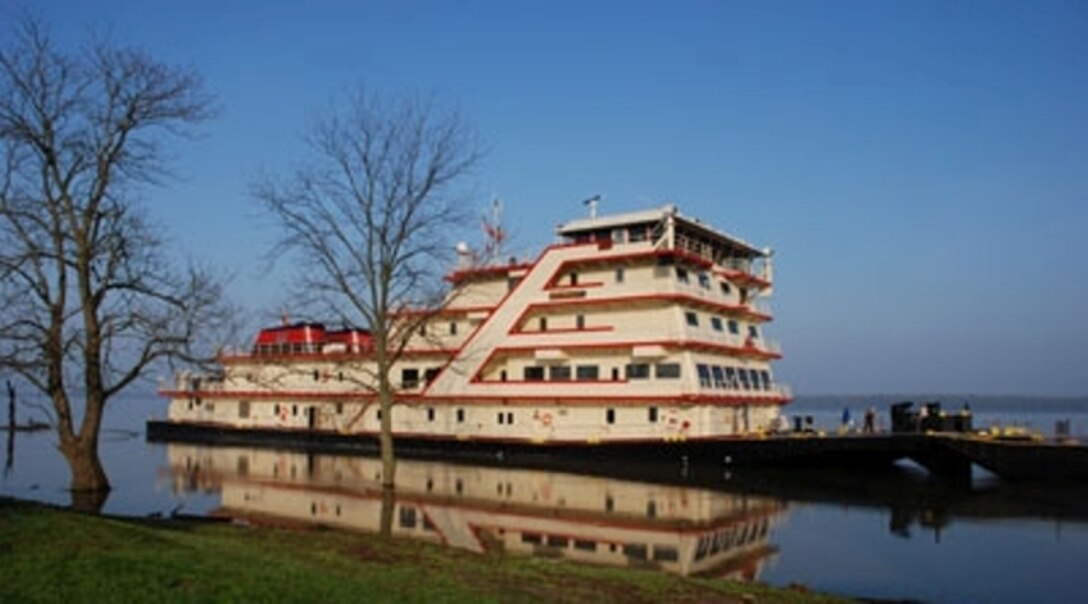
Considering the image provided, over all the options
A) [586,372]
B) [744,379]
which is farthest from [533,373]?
[744,379]

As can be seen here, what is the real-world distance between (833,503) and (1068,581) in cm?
975

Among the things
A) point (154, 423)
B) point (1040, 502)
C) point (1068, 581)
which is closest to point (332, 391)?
point (154, 423)

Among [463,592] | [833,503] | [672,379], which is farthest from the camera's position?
[672,379]

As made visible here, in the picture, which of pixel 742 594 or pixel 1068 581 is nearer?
pixel 742 594

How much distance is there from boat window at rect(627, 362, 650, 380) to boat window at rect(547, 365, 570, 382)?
10.0 ft

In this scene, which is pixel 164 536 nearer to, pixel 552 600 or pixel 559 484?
pixel 552 600

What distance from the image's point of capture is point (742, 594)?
40.2ft

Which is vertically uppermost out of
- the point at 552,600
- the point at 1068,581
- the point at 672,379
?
the point at 672,379

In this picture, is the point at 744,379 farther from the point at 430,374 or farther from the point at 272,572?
the point at 272,572

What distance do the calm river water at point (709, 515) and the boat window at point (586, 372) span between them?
5.32 metres

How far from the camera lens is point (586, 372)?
3750 cm

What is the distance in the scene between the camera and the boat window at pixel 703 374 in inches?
1390

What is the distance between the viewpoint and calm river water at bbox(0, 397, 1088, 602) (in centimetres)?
1716

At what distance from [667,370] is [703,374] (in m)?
1.65
